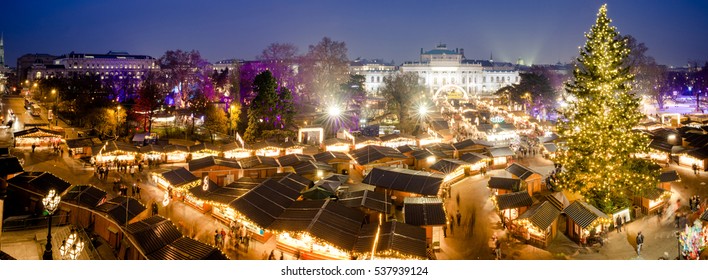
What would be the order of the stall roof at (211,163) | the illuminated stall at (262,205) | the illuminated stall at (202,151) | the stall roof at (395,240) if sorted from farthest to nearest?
the illuminated stall at (202,151), the stall roof at (211,163), the illuminated stall at (262,205), the stall roof at (395,240)

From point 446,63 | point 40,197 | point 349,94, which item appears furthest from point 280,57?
point 446,63

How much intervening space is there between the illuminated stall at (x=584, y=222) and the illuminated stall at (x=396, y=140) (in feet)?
41.7

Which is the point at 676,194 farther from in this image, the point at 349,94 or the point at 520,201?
the point at 349,94

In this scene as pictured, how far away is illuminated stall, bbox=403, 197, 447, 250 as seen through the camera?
382 inches

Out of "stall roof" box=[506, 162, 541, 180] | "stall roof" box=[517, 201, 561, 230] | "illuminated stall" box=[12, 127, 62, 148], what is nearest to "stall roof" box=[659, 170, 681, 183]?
"stall roof" box=[506, 162, 541, 180]

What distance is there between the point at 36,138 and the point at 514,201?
846 inches

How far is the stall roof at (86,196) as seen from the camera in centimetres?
1031

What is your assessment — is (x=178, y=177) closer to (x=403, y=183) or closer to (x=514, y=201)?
(x=403, y=183)

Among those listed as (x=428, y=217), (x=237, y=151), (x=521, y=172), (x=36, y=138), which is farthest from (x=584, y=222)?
(x=36, y=138)

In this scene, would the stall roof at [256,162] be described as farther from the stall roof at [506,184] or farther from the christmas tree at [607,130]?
the christmas tree at [607,130]

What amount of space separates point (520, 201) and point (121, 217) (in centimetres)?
1021

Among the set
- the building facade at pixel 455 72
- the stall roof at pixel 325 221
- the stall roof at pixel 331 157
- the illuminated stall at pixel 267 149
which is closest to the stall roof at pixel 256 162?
the stall roof at pixel 331 157

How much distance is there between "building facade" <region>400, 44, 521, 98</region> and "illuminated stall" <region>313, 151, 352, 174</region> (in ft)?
176

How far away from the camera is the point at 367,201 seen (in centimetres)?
1108
